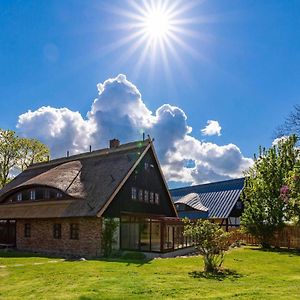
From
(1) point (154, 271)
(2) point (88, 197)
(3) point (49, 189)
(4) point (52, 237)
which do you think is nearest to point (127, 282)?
(1) point (154, 271)

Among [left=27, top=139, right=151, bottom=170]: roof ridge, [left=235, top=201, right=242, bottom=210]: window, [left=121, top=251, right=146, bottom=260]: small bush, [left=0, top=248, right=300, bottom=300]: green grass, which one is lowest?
[left=121, top=251, right=146, bottom=260]: small bush

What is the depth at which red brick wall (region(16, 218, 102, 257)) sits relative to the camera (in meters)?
23.4

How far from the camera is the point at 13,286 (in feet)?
40.5

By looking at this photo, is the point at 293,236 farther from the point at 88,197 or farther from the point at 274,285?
the point at 274,285

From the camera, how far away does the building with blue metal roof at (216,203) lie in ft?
119

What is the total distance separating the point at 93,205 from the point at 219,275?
421 inches

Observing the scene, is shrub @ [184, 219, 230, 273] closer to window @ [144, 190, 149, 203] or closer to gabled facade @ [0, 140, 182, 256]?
gabled facade @ [0, 140, 182, 256]

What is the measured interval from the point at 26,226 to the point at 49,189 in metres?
3.50

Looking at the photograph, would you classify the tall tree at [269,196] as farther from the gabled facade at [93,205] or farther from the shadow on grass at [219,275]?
the shadow on grass at [219,275]

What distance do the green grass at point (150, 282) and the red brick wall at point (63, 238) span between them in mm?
5693

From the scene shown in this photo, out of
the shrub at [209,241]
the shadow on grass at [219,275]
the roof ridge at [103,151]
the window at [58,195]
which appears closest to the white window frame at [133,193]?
the roof ridge at [103,151]

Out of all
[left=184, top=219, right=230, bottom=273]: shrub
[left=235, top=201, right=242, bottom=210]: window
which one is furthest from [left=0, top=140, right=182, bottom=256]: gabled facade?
[left=235, top=201, right=242, bottom=210]: window

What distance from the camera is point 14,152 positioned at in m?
45.0

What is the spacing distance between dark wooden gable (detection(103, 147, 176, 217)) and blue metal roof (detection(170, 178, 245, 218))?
6.25 m
